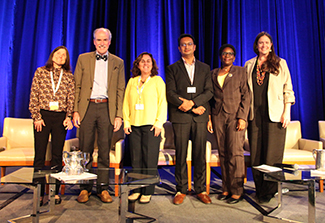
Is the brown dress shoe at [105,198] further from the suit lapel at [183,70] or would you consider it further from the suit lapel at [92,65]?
the suit lapel at [183,70]

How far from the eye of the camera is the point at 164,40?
4660mm

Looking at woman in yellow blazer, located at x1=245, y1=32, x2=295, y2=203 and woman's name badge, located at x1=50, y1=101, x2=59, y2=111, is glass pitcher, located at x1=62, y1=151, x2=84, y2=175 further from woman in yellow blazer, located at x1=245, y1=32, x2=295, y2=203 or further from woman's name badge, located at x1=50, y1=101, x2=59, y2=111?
woman in yellow blazer, located at x1=245, y1=32, x2=295, y2=203

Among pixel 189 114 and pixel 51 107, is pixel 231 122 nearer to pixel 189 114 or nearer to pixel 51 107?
pixel 189 114

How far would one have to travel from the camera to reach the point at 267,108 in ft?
9.01

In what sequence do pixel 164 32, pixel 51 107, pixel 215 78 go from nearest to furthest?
1. pixel 51 107
2. pixel 215 78
3. pixel 164 32

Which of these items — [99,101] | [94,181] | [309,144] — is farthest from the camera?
[309,144]

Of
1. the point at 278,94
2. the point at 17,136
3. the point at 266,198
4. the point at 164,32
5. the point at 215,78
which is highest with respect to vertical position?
the point at 164,32

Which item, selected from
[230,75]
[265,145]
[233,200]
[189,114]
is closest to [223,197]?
[233,200]

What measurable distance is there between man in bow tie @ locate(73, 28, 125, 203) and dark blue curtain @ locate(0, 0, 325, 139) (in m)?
1.80

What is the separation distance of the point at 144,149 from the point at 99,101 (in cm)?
67

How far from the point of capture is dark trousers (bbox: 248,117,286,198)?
275 centimetres

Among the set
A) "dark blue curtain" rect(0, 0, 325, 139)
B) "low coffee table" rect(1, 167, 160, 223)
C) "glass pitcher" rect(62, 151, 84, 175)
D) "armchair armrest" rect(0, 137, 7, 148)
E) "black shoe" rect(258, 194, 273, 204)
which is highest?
"dark blue curtain" rect(0, 0, 325, 139)

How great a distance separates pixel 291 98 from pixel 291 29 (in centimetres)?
252

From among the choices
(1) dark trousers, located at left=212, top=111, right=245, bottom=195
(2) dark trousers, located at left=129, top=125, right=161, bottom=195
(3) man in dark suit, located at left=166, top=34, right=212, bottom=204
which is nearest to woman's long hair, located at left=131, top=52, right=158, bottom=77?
(3) man in dark suit, located at left=166, top=34, right=212, bottom=204
